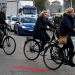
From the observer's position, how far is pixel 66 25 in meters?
5.93

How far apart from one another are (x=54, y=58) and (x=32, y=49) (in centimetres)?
149

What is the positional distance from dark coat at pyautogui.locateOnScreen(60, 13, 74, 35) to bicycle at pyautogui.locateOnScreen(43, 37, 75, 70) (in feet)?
1.45

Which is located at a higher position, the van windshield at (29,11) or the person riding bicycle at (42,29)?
the van windshield at (29,11)

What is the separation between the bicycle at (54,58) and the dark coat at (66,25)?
17.4 inches

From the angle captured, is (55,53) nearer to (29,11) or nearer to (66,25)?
(66,25)

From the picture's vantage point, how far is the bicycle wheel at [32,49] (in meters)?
7.78

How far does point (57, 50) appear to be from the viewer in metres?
6.34

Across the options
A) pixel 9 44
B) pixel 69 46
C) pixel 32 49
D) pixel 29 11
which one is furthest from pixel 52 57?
pixel 29 11

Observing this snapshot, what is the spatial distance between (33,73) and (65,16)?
157cm

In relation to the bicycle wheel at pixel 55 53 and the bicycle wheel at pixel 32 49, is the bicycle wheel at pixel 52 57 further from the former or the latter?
the bicycle wheel at pixel 32 49

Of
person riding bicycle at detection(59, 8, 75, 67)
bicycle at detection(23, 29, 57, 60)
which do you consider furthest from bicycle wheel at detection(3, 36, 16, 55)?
person riding bicycle at detection(59, 8, 75, 67)

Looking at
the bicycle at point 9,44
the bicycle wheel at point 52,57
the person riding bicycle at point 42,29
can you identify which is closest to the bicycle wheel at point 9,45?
the bicycle at point 9,44

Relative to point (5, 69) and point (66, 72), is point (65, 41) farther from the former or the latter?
point (5, 69)

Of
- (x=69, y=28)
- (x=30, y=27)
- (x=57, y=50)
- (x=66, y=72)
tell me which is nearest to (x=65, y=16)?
(x=69, y=28)
